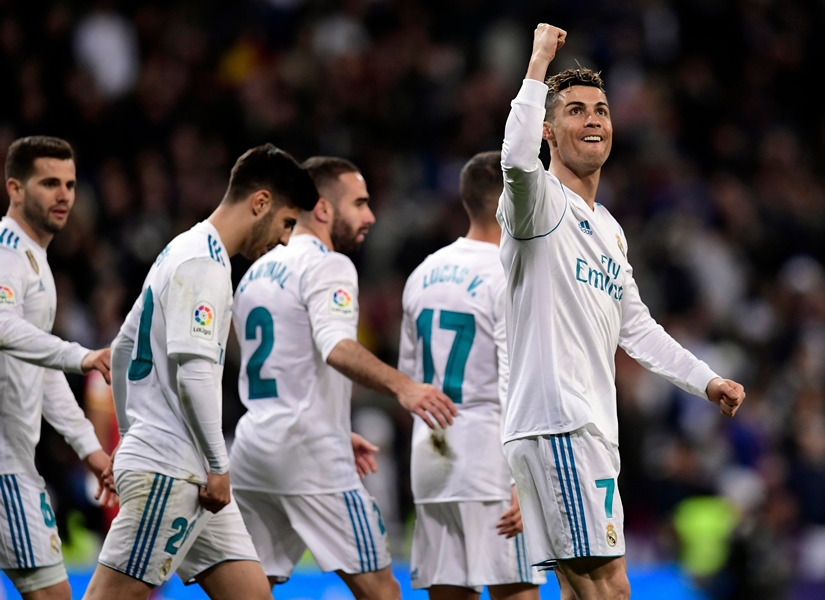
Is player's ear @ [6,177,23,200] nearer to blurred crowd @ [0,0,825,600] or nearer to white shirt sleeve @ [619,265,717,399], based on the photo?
white shirt sleeve @ [619,265,717,399]

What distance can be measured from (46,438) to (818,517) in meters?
7.02

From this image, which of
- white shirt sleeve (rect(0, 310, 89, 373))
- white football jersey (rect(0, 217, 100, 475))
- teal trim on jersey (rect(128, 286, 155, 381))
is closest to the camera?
teal trim on jersey (rect(128, 286, 155, 381))

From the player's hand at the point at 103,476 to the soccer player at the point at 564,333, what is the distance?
2119mm

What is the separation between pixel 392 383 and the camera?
5.97 meters

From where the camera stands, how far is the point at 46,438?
989cm

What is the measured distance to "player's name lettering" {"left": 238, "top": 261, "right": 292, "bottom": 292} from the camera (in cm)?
654

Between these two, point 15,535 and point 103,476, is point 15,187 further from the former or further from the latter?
point 15,535

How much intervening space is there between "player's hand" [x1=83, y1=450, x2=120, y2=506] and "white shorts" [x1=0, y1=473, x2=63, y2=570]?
0.87 ft

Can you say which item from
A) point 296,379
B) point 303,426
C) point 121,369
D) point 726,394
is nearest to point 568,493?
point 726,394

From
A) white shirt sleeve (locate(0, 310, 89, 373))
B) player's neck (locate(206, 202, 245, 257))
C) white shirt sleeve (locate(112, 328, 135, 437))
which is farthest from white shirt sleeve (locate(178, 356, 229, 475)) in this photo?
white shirt sleeve (locate(0, 310, 89, 373))

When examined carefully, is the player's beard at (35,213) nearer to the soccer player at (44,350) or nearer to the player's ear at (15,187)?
the player's ear at (15,187)

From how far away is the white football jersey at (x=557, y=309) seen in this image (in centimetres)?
503

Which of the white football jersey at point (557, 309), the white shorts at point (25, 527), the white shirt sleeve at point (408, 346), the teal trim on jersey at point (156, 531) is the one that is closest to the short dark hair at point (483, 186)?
the white shirt sleeve at point (408, 346)

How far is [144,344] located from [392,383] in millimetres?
1205
